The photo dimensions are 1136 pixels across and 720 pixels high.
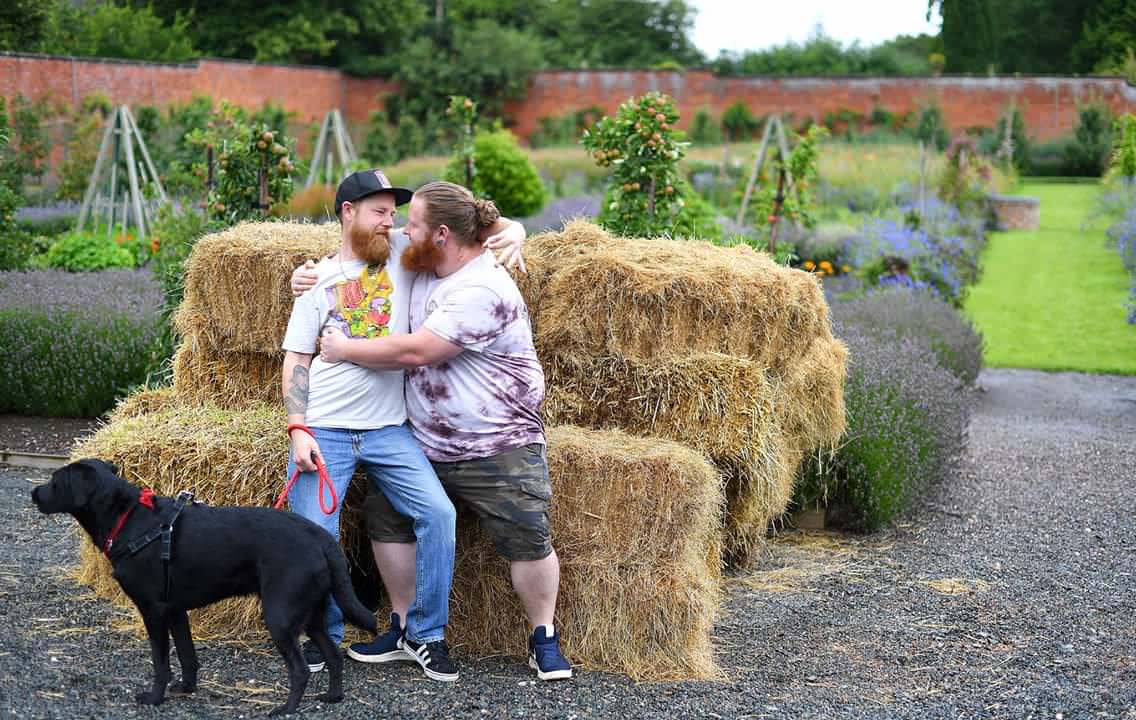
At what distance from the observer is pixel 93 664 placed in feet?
14.5

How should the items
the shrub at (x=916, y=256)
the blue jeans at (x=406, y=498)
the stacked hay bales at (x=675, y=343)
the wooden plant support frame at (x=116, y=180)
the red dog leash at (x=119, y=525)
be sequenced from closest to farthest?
the red dog leash at (x=119, y=525), the blue jeans at (x=406, y=498), the stacked hay bales at (x=675, y=343), the shrub at (x=916, y=256), the wooden plant support frame at (x=116, y=180)

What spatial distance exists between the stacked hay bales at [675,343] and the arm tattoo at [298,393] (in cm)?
119

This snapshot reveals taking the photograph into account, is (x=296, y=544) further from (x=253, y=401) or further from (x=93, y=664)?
(x=253, y=401)

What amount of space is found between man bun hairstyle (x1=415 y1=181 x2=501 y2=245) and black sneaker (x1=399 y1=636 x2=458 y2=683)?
1428 millimetres

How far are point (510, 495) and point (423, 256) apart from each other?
2.92 ft

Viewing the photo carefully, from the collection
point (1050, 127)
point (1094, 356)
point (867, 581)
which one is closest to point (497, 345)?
point (867, 581)

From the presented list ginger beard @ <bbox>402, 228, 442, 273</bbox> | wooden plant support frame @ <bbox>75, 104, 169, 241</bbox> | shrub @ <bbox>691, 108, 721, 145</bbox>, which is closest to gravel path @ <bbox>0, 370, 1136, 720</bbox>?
ginger beard @ <bbox>402, 228, 442, 273</bbox>

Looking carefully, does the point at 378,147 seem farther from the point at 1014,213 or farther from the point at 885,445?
the point at 885,445

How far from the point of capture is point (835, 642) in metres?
4.98

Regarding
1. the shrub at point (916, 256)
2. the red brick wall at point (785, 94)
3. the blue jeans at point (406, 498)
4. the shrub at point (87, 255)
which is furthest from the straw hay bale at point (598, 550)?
the red brick wall at point (785, 94)

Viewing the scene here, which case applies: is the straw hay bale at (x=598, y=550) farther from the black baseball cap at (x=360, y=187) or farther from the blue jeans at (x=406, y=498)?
the black baseball cap at (x=360, y=187)

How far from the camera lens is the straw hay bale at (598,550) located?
4.53 metres

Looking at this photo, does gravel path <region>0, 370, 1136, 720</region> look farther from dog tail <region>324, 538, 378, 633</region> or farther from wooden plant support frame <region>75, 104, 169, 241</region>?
wooden plant support frame <region>75, 104, 169, 241</region>

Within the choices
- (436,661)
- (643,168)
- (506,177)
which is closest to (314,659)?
(436,661)
